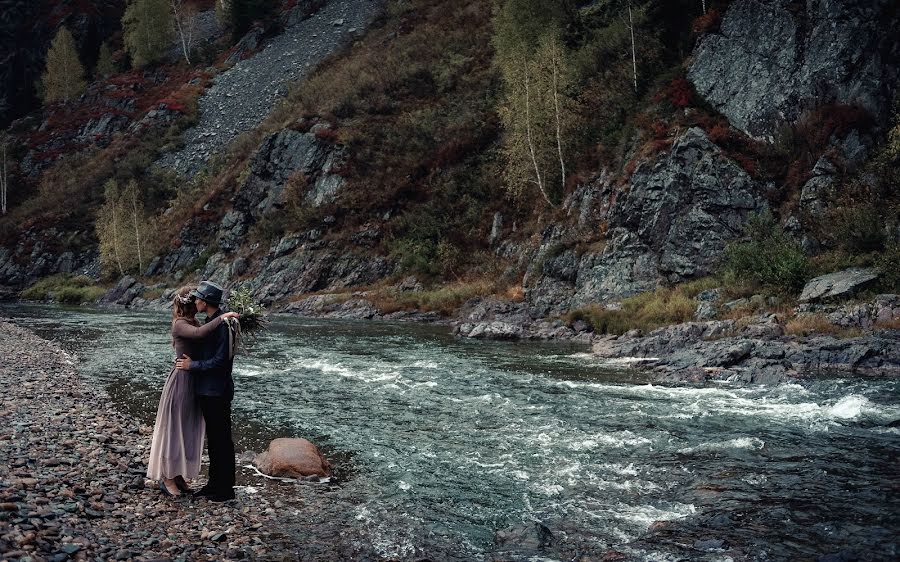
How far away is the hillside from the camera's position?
30.7m

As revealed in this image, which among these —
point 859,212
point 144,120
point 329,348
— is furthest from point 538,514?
point 144,120

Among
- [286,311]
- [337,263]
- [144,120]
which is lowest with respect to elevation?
[286,311]

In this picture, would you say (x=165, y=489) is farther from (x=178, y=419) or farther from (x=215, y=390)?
(x=215, y=390)

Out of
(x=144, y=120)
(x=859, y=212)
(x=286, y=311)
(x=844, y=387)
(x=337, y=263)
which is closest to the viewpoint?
(x=844, y=387)

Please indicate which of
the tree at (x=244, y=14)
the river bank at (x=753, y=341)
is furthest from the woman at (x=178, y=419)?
the tree at (x=244, y=14)

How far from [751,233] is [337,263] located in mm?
31673

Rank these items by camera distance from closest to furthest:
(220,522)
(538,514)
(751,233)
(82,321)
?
(220,522), (538,514), (751,233), (82,321)

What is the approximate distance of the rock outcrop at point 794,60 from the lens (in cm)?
3180

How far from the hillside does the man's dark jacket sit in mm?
21328

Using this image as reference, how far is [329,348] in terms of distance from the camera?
1054 inches

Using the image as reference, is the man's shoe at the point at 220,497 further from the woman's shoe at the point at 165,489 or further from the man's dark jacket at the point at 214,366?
the man's dark jacket at the point at 214,366

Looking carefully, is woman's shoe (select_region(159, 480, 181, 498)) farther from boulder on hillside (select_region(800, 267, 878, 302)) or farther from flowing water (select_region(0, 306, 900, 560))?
boulder on hillside (select_region(800, 267, 878, 302))

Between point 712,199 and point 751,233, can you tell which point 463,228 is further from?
point 751,233

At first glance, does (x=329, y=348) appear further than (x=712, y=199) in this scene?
No
